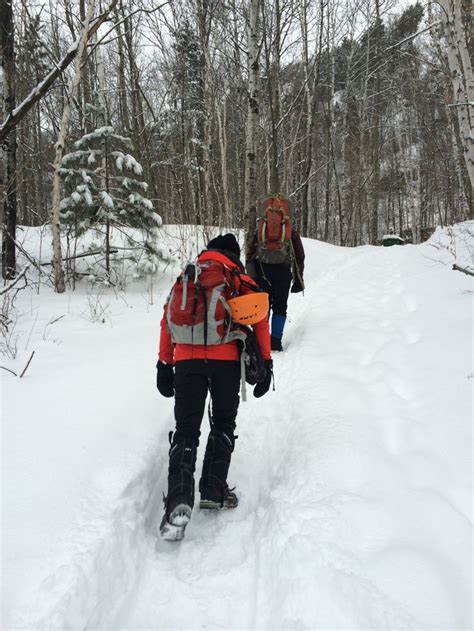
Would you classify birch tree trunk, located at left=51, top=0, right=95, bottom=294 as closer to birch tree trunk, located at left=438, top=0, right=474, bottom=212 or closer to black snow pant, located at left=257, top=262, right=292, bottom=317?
black snow pant, located at left=257, top=262, right=292, bottom=317

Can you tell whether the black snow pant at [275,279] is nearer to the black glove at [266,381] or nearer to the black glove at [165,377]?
the black glove at [266,381]

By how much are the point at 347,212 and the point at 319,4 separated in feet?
38.7

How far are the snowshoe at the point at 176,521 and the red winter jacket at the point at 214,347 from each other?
0.86 metres

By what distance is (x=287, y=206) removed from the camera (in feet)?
16.4

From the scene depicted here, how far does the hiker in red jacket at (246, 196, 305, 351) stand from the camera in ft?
16.2

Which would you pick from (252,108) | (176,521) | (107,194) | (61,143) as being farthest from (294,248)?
(61,143)

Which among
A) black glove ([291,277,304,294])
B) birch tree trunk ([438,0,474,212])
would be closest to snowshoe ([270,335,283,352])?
black glove ([291,277,304,294])

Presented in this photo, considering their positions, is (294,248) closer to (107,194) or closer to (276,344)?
(276,344)

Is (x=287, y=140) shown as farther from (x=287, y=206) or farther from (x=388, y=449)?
(x=388, y=449)

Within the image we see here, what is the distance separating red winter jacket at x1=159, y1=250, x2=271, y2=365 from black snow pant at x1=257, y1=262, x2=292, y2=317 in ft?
7.58

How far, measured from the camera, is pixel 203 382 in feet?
8.45

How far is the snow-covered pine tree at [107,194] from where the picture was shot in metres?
8.21

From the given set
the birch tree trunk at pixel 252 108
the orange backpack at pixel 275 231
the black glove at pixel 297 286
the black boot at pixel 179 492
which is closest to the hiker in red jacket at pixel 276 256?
the orange backpack at pixel 275 231

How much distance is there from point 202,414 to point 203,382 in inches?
8.4
